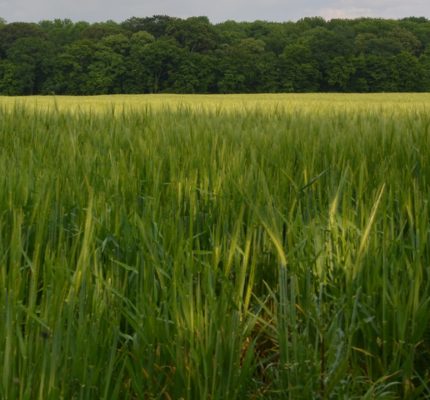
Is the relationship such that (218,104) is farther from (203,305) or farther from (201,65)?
(201,65)

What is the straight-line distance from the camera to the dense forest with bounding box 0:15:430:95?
3194 cm

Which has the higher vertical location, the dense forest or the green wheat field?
the dense forest

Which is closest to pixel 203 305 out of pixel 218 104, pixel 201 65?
pixel 218 104

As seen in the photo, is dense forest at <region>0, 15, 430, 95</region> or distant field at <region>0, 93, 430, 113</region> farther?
dense forest at <region>0, 15, 430, 95</region>

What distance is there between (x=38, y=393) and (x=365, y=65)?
1346 inches

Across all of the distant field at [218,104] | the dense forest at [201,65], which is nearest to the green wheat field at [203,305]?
the distant field at [218,104]

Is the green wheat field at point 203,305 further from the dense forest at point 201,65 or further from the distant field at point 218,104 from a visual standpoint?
the dense forest at point 201,65

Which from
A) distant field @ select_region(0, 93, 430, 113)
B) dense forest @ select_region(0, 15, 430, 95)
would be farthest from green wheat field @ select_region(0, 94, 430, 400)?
dense forest @ select_region(0, 15, 430, 95)

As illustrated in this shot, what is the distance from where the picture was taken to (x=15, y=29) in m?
36.6

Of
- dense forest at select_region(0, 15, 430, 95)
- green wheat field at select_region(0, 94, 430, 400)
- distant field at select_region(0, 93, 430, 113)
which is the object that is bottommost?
green wheat field at select_region(0, 94, 430, 400)

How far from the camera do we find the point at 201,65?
32188mm

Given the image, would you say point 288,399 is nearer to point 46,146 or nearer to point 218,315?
point 218,315

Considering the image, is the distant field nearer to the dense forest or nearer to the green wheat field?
the green wheat field

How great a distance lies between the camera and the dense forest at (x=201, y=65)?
31938 mm
